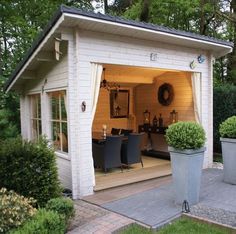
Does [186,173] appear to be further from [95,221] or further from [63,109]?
[63,109]

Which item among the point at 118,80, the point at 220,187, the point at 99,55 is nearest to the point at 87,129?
the point at 99,55

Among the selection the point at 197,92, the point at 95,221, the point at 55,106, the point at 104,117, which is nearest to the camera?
the point at 95,221

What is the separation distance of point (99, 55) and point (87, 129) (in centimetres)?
145

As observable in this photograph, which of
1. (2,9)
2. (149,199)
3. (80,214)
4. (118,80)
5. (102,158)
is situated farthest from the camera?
(2,9)

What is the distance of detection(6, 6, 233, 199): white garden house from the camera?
18.1 ft

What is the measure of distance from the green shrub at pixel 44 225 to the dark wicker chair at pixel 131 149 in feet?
12.0

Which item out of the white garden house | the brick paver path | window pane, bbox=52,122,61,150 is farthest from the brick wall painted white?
window pane, bbox=52,122,61,150

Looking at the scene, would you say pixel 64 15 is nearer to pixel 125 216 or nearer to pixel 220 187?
pixel 125 216

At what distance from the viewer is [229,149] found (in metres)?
6.34

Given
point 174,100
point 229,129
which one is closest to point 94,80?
point 229,129

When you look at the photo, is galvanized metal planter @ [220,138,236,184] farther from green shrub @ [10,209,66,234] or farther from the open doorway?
green shrub @ [10,209,66,234]

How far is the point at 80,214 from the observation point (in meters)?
4.73

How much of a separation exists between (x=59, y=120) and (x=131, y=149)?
1993mm

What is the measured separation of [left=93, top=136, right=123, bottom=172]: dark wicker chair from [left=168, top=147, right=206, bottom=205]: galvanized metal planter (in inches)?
84.6
